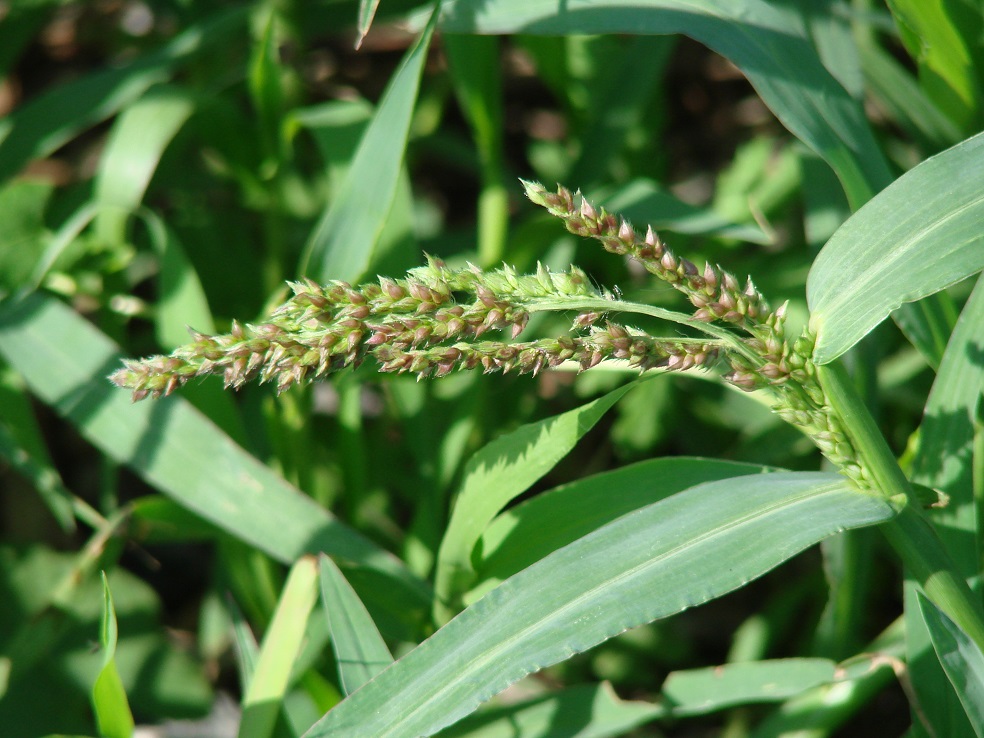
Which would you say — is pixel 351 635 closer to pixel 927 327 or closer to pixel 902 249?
pixel 902 249

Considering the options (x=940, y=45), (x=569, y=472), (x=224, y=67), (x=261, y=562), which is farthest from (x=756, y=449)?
(x=224, y=67)

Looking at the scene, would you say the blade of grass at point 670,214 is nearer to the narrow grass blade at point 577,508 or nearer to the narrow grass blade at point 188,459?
the narrow grass blade at point 577,508

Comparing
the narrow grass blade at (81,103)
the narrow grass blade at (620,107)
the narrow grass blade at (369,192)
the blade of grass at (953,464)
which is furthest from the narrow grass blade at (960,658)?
the narrow grass blade at (81,103)

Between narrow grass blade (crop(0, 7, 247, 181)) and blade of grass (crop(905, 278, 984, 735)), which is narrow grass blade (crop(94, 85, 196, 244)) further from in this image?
blade of grass (crop(905, 278, 984, 735))

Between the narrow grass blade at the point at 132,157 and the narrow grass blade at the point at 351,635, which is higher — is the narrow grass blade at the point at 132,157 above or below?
above

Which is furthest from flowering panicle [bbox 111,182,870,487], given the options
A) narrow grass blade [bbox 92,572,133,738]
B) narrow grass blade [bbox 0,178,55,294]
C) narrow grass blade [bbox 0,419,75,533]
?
narrow grass blade [bbox 0,178,55,294]

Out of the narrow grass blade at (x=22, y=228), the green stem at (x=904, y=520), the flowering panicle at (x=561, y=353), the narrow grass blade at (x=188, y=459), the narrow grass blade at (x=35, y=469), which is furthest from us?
the narrow grass blade at (x=22, y=228)
